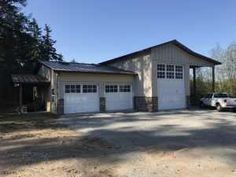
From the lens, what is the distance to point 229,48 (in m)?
37.9

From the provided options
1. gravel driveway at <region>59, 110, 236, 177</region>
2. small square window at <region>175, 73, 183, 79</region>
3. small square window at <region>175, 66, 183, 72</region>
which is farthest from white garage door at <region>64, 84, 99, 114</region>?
gravel driveway at <region>59, 110, 236, 177</region>

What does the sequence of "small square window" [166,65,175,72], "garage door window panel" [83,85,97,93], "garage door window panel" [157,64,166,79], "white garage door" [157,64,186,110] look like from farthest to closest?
"small square window" [166,65,175,72]
"white garage door" [157,64,186,110]
"garage door window panel" [157,64,166,79]
"garage door window panel" [83,85,97,93]

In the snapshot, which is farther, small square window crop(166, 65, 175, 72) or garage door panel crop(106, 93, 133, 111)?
small square window crop(166, 65, 175, 72)

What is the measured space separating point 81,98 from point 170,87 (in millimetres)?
7125

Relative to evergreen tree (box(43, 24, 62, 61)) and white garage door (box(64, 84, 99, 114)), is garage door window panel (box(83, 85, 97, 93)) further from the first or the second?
evergreen tree (box(43, 24, 62, 61))

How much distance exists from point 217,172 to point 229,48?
109 feet

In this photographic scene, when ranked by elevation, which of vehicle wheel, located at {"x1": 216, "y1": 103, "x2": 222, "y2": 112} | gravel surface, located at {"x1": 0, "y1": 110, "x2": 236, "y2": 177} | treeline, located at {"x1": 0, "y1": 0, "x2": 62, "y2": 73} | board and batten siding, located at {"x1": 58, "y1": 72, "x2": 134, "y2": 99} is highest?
treeline, located at {"x1": 0, "y1": 0, "x2": 62, "y2": 73}

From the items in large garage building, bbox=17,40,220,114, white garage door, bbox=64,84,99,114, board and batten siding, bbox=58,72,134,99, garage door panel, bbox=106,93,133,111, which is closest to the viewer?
board and batten siding, bbox=58,72,134,99

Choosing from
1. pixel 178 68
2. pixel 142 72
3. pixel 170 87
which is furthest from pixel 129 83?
pixel 178 68

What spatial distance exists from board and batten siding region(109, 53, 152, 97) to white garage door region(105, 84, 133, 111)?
27.6 inches

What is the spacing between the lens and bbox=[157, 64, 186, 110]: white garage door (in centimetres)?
2523

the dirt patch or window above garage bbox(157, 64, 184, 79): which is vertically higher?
window above garage bbox(157, 64, 184, 79)

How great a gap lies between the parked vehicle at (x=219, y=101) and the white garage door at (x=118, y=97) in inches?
242

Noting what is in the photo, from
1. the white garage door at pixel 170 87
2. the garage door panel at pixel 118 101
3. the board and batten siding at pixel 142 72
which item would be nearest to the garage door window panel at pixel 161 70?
the white garage door at pixel 170 87
